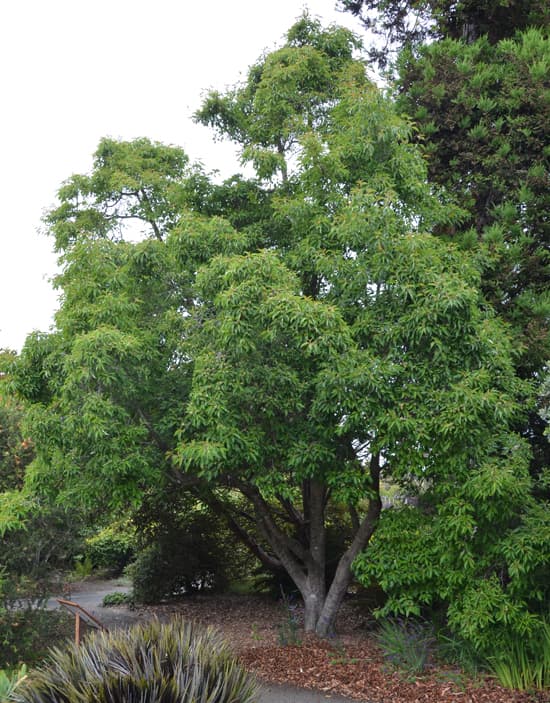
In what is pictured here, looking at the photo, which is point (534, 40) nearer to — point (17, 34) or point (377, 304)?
point (377, 304)

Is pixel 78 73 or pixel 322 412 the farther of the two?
pixel 78 73

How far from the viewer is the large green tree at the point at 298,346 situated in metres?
7.10

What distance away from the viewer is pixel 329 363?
715 centimetres

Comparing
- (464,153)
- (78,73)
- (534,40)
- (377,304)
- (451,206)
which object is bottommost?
(377,304)

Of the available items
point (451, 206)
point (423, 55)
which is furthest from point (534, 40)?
point (451, 206)

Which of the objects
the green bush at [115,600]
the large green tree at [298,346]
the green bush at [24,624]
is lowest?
the green bush at [115,600]

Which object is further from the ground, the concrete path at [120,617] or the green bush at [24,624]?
the green bush at [24,624]

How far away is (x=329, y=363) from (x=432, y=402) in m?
1.13

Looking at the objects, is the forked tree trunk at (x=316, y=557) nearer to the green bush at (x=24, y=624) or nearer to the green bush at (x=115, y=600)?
the green bush at (x=24, y=624)

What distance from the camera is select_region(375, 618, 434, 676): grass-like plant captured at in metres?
7.62

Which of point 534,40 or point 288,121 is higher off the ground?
point 534,40

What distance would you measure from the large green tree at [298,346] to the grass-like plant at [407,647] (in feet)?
3.61

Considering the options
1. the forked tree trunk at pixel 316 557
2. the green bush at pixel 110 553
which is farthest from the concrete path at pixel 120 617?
the forked tree trunk at pixel 316 557

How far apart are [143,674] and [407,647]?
427 cm
